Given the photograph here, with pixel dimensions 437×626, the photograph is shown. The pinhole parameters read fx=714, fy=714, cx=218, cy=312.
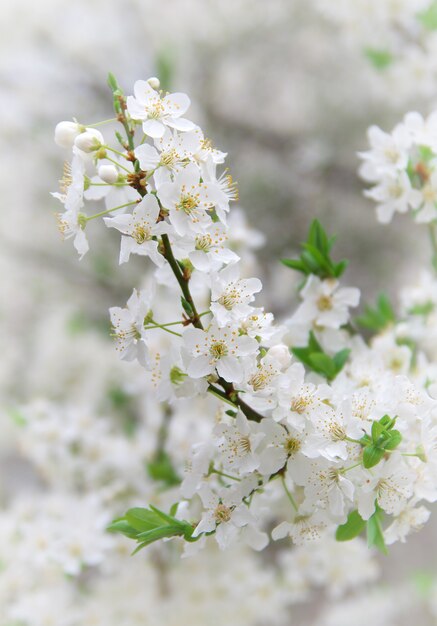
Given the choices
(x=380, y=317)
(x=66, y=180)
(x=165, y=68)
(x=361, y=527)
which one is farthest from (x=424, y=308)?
(x=165, y=68)

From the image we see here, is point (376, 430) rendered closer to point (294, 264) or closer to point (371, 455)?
point (371, 455)

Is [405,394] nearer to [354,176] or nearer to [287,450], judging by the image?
[287,450]

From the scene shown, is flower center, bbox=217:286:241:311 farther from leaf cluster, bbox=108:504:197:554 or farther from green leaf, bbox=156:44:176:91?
green leaf, bbox=156:44:176:91

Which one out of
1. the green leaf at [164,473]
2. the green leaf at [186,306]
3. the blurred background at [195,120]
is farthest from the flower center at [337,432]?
the blurred background at [195,120]

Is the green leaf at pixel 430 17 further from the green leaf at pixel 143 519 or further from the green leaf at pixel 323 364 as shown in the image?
the green leaf at pixel 143 519

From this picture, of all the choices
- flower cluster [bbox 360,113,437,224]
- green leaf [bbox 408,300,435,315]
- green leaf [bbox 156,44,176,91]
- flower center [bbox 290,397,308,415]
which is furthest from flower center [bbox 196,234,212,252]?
green leaf [bbox 156,44,176,91]

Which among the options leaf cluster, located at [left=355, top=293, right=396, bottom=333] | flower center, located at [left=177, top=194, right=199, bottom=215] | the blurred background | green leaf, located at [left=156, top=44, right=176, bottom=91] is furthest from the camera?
the blurred background

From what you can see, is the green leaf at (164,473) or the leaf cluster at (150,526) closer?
the leaf cluster at (150,526)
